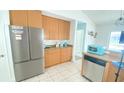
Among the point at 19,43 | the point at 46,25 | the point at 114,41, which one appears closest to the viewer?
the point at 19,43

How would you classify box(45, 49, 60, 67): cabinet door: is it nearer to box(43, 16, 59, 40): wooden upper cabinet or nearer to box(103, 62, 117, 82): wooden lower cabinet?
box(43, 16, 59, 40): wooden upper cabinet

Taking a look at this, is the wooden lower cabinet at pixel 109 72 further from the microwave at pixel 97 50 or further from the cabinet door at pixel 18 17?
the cabinet door at pixel 18 17

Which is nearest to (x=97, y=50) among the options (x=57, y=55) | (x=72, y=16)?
(x=57, y=55)

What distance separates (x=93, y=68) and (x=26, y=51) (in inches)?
77.4

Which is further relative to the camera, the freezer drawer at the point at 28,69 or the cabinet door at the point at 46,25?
the cabinet door at the point at 46,25

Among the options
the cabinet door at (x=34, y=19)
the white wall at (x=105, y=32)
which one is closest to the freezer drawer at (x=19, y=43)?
the cabinet door at (x=34, y=19)

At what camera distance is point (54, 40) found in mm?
3840

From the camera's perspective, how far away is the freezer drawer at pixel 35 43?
2284mm

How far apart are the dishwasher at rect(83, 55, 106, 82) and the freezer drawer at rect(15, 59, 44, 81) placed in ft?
4.84

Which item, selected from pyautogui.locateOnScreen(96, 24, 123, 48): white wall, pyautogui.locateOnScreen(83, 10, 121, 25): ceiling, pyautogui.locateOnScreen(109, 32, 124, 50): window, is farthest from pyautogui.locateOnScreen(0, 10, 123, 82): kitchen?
pyautogui.locateOnScreen(109, 32, 124, 50): window

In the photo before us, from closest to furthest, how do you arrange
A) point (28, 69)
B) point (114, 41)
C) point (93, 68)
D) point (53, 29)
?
point (93, 68)
point (28, 69)
point (53, 29)
point (114, 41)

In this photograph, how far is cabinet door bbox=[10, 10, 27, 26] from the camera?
6.63ft

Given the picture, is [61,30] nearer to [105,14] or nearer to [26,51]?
[26,51]
